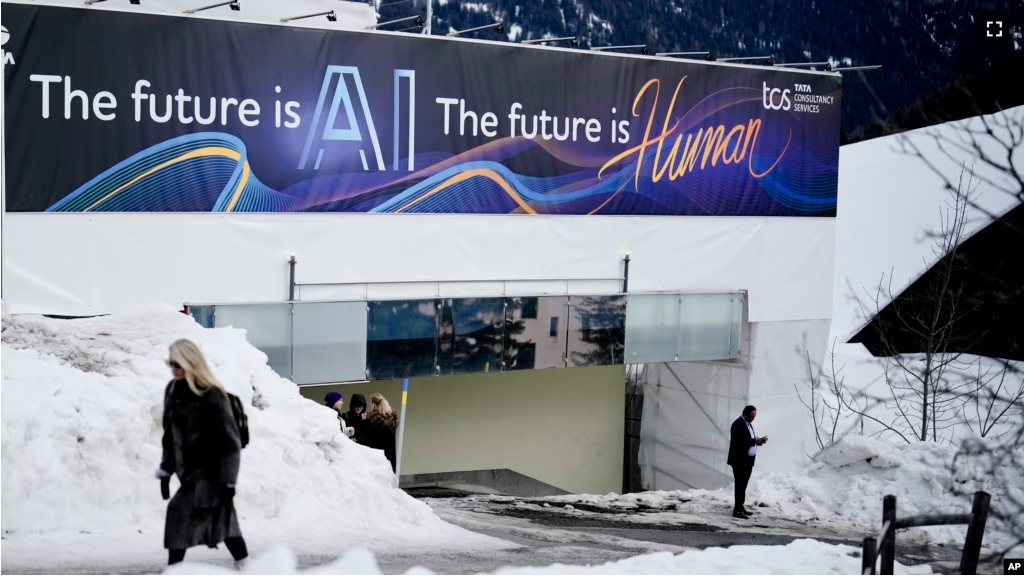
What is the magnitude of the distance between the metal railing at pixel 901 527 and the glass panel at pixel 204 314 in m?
11.4

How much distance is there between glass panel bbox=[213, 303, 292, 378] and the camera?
58.8 feet

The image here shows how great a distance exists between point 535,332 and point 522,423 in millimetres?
4408

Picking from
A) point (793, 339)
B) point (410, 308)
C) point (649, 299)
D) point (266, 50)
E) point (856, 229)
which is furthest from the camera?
point (856, 229)

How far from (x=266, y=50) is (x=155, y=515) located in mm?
10109

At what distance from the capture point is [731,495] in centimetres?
1812

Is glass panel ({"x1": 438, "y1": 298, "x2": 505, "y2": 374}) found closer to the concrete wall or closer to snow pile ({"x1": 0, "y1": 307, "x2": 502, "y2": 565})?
the concrete wall

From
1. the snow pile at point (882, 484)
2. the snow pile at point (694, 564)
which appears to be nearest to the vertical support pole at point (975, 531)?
the snow pile at point (694, 564)

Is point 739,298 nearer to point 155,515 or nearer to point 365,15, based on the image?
point 365,15

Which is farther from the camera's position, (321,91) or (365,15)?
(365,15)

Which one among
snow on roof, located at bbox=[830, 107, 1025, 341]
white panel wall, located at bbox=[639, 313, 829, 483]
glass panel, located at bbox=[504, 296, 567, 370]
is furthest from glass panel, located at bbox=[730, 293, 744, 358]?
snow on roof, located at bbox=[830, 107, 1025, 341]

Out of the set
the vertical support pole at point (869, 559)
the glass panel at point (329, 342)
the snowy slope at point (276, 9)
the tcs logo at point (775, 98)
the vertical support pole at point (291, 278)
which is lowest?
the vertical support pole at point (869, 559)

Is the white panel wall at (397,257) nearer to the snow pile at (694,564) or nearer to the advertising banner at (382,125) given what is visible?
the advertising banner at (382,125)

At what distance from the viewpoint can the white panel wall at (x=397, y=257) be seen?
1672 centimetres

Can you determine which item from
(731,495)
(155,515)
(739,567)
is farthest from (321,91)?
(739,567)
